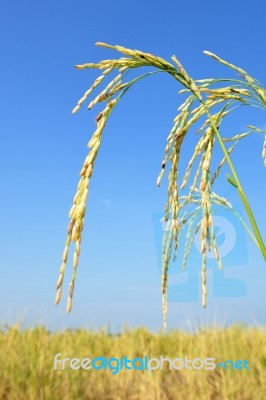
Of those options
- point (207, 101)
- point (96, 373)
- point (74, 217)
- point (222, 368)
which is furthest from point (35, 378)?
point (207, 101)

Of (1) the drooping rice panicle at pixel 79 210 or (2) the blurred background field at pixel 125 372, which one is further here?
(2) the blurred background field at pixel 125 372

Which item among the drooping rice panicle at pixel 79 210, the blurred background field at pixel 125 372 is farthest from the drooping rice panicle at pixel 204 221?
the blurred background field at pixel 125 372

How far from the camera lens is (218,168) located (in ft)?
9.63

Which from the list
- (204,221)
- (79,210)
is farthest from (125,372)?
(79,210)

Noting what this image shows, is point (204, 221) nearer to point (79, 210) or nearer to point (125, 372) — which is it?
point (79, 210)

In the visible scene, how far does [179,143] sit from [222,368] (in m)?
1.51

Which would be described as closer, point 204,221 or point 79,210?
point 79,210

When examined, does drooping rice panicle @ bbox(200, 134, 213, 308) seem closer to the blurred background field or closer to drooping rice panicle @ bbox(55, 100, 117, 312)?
drooping rice panicle @ bbox(55, 100, 117, 312)

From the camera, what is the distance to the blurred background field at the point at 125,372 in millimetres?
2693

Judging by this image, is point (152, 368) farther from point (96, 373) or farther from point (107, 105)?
point (107, 105)

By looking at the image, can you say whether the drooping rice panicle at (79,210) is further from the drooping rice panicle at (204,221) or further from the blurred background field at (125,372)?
the blurred background field at (125,372)

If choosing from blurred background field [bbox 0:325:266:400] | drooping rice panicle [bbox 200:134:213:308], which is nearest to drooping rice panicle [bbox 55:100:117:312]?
drooping rice panicle [bbox 200:134:213:308]

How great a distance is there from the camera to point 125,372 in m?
3.00

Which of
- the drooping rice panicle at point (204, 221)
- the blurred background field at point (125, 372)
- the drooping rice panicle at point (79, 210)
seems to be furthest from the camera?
the blurred background field at point (125, 372)
